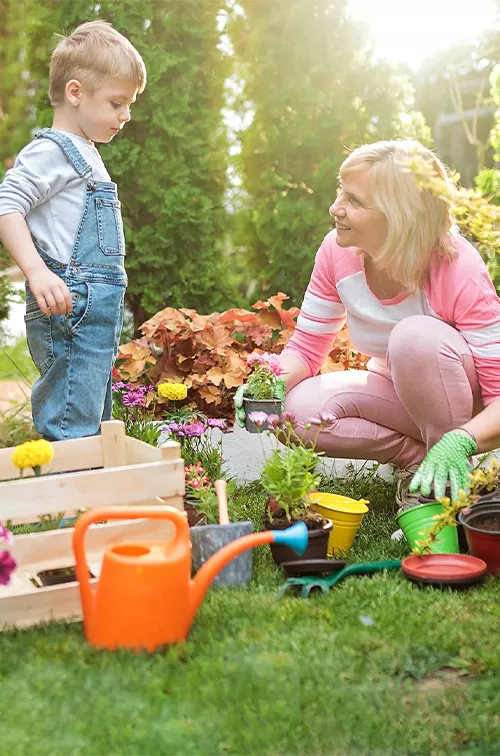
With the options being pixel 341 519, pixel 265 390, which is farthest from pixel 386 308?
pixel 341 519

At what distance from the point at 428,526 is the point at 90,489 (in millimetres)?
979

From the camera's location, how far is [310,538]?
230cm

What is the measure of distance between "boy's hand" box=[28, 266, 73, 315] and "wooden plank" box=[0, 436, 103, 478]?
0.38 metres

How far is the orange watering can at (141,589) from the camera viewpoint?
1754 mm

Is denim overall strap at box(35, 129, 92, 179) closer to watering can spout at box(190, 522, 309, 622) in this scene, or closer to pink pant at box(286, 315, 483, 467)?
pink pant at box(286, 315, 483, 467)

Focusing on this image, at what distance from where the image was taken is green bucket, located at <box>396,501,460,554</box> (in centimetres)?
240

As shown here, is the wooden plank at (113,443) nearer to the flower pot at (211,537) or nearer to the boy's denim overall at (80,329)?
the boy's denim overall at (80,329)

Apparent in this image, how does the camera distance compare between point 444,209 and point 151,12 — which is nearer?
point 444,209

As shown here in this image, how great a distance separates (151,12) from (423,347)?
3.38m

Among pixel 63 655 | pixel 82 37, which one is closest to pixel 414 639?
pixel 63 655

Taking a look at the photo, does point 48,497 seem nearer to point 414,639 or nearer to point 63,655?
point 63,655

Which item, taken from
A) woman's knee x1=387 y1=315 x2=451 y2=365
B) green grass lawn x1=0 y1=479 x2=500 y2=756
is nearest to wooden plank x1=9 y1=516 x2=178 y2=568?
green grass lawn x1=0 y1=479 x2=500 y2=756

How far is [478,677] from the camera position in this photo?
1779 mm

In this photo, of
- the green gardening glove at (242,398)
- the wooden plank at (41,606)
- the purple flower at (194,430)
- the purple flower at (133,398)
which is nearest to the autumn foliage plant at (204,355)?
the purple flower at (133,398)
